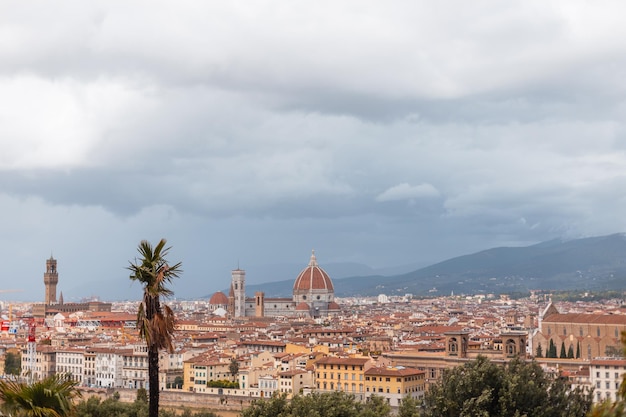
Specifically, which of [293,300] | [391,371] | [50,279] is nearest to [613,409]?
[391,371]

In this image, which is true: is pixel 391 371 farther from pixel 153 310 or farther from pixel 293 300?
pixel 293 300

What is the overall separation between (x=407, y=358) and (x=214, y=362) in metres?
10.8

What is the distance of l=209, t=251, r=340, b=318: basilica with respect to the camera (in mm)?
125938

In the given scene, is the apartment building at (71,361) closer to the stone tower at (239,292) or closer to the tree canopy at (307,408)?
the tree canopy at (307,408)

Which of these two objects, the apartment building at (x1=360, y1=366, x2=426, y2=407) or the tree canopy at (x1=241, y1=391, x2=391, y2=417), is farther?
the apartment building at (x1=360, y1=366, x2=426, y2=407)

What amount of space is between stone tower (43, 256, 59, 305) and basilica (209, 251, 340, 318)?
22.3 meters

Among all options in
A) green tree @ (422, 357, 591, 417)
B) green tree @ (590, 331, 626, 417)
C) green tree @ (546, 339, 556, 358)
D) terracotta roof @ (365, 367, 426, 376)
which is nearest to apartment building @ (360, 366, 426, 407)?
terracotta roof @ (365, 367, 426, 376)

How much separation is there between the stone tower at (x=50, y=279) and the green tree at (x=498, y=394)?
117 meters

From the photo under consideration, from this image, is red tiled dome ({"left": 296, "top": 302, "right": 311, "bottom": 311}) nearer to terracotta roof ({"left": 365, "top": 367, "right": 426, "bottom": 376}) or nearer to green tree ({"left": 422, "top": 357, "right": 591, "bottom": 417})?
terracotta roof ({"left": 365, "top": 367, "right": 426, "bottom": 376})

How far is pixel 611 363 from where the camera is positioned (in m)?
43.4

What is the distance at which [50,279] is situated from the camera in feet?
432

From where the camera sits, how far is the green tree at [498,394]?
19.2m

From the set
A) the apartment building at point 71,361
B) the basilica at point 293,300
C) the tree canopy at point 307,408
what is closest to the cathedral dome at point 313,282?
the basilica at point 293,300

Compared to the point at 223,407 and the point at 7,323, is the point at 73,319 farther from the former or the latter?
the point at 223,407
